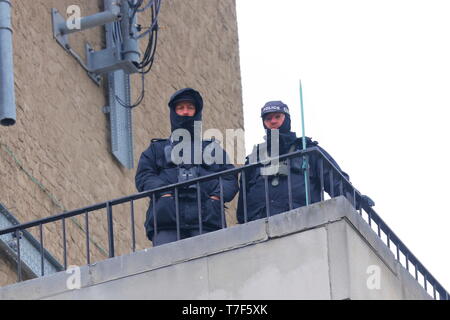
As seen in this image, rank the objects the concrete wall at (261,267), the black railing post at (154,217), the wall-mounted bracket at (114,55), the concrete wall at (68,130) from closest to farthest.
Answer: the concrete wall at (261,267)
the black railing post at (154,217)
the concrete wall at (68,130)
the wall-mounted bracket at (114,55)

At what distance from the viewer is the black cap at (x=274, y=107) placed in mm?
14375

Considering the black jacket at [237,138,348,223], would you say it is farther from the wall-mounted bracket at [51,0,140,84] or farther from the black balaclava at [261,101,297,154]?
the wall-mounted bracket at [51,0,140,84]

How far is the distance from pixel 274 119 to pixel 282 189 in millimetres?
710

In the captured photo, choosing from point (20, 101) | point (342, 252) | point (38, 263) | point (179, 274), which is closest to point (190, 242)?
point (179, 274)

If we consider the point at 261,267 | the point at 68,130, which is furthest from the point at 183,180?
the point at 68,130

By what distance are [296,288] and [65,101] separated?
660 centimetres

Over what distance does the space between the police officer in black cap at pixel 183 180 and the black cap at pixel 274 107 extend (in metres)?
0.47

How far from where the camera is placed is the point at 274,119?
47.2 ft

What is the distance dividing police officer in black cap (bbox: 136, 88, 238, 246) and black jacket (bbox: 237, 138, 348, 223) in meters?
0.14

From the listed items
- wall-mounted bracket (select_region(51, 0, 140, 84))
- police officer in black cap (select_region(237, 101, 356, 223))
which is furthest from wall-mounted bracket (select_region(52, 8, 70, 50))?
police officer in black cap (select_region(237, 101, 356, 223))

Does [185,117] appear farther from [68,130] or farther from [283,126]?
[68,130]

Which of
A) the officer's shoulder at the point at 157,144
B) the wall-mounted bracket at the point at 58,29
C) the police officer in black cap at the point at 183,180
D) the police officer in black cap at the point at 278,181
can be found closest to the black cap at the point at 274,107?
the police officer in black cap at the point at 278,181

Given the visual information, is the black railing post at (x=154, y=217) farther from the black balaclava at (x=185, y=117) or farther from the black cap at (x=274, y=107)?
the black cap at (x=274, y=107)
